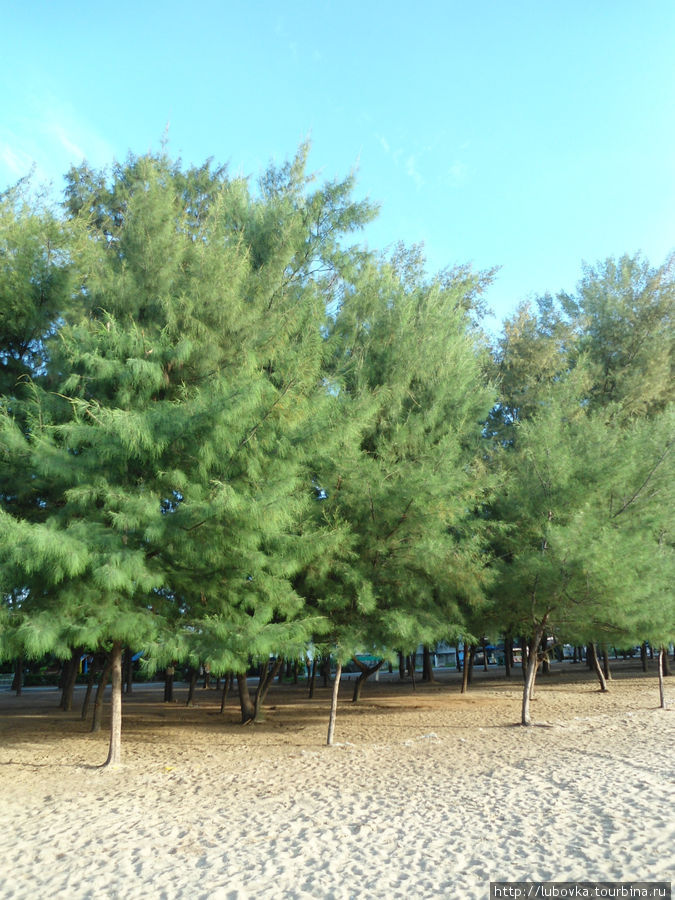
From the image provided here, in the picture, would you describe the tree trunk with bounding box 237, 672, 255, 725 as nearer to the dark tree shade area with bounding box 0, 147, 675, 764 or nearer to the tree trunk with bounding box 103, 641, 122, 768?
the dark tree shade area with bounding box 0, 147, 675, 764

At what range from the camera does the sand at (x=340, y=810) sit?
4828 mm

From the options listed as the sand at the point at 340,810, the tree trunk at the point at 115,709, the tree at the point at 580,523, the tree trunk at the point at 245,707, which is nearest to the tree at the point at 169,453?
the tree trunk at the point at 115,709

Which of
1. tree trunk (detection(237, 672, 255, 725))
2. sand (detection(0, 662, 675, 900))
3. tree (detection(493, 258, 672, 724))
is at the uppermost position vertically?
tree (detection(493, 258, 672, 724))

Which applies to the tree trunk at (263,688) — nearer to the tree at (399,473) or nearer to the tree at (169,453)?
the tree at (399,473)

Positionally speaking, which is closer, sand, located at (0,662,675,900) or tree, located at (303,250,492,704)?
sand, located at (0,662,675,900)

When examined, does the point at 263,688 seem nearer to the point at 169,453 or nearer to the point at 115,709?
the point at 115,709

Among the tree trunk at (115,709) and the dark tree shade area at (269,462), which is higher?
the dark tree shade area at (269,462)

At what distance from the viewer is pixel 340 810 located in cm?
681

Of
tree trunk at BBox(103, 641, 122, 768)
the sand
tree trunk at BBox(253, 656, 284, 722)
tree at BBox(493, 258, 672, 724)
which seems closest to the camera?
the sand

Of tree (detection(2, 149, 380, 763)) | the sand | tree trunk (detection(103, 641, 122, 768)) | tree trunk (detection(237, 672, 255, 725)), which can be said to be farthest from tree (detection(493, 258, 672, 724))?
tree trunk (detection(103, 641, 122, 768))

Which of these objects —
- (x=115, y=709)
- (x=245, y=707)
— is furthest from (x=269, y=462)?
(x=245, y=707)

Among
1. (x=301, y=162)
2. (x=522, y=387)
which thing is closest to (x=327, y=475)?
(x=301, y=162)

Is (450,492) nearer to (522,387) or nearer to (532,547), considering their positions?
(532,547)

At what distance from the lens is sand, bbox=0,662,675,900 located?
483 cm
